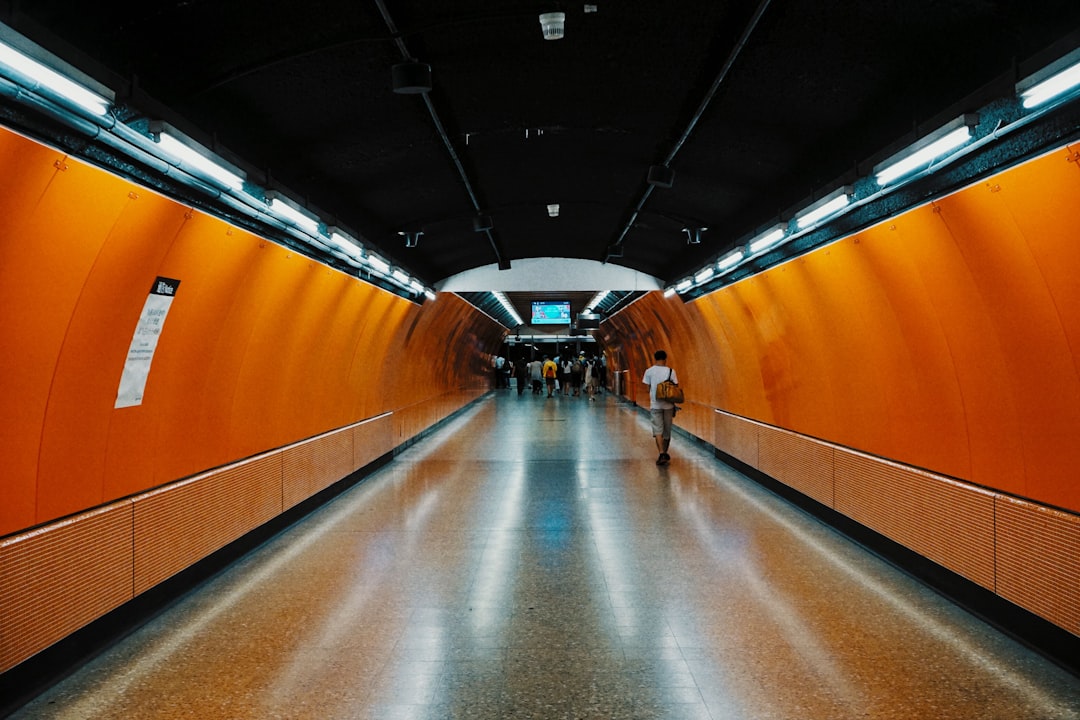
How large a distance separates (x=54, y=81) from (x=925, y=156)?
14.3 ft

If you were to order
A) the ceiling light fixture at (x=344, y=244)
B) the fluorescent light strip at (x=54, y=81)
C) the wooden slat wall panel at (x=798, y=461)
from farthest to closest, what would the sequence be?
the wooden slat wall panel at (x=798, y=461), the ceiling light fixture at (x=344, y=244), the fluorescent light strip at (x=54, y=81)

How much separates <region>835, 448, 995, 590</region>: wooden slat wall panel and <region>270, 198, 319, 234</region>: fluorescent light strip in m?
5.11

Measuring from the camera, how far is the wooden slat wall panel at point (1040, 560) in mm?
4012

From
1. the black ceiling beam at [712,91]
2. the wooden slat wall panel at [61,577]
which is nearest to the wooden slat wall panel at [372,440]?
the black ceiling beam at [712,91]

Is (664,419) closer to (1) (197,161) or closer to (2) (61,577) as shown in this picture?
(1) (197,161)

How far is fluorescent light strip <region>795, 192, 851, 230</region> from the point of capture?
555cm

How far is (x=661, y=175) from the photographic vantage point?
23.8ft

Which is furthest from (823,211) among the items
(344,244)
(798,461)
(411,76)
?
(344,244)

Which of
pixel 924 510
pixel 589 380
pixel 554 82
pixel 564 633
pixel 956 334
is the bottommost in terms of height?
pixel 564 633

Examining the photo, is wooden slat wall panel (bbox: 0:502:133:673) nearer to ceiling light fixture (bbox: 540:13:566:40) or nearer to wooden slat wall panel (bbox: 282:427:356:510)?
wooden slat wall panel (bbox: 282:427:356:510)

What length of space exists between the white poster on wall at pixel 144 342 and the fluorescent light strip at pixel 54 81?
5.74 ft

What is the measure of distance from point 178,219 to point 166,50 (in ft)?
3.43

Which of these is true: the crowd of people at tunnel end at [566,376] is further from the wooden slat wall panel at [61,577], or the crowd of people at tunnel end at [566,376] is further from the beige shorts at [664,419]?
the wooden slat wall panel at [61,577]

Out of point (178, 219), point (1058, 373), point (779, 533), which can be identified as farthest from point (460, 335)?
point (1058, 373)
